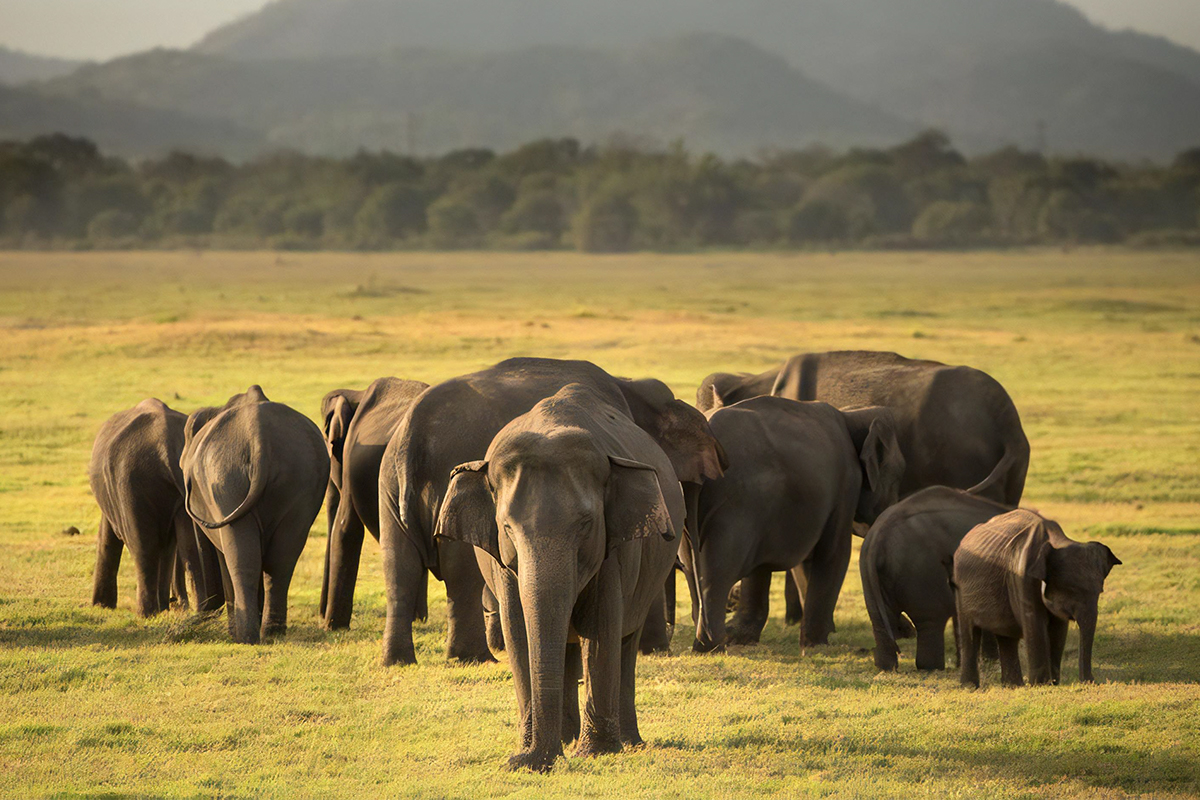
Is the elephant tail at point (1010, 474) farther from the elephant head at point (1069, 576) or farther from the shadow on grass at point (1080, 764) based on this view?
the shadow on grass at point (1080, 764)

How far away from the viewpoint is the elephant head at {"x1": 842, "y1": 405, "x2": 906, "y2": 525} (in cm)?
1084

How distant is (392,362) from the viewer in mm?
29203

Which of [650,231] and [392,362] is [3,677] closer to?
[392,362]

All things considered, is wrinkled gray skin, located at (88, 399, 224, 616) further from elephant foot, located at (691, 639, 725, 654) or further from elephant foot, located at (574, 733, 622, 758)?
elephant foot, located at (574, 733, 622, 758)

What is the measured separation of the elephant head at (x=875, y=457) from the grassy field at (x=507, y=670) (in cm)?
101

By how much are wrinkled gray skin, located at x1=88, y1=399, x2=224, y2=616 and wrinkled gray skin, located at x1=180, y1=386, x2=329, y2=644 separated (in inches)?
20.8

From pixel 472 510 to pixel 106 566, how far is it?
18.8 feet

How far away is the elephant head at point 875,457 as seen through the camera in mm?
10836

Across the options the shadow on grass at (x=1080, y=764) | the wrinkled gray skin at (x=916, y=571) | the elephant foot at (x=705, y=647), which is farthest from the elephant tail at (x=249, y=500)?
the shadow on grass at (x=1080, y=764)

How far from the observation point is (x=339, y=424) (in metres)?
11.1

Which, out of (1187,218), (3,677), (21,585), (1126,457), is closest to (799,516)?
(3,677)

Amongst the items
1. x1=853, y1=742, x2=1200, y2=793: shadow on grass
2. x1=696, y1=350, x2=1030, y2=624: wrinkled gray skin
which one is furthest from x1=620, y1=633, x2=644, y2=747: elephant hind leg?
x1=696, y1=350, x2=1030, y2=624: wrinkled gray skin

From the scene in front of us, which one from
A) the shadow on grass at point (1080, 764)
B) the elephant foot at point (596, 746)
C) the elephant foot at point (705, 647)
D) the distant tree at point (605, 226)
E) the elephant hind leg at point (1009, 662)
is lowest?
the elephant foot at point (705, 647)

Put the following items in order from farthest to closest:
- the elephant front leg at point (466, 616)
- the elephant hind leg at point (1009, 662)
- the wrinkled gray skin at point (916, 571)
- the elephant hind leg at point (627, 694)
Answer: the wrinkled gray skin at point (916, 571)
the elephant hind leg at point (1009, 662)
the elephant front leg at point (466, 616)
the elephant hind leg at point (627, 694)
